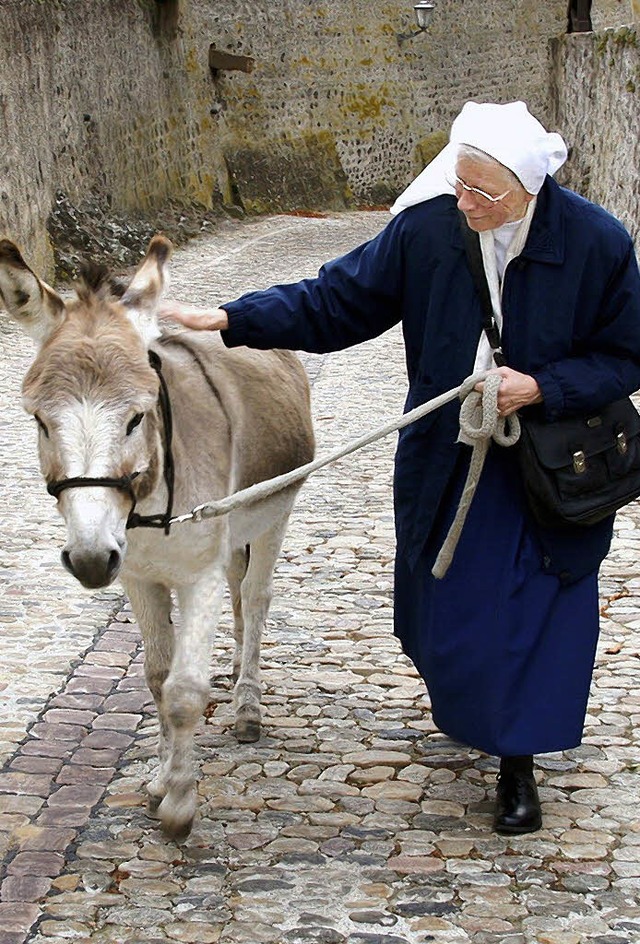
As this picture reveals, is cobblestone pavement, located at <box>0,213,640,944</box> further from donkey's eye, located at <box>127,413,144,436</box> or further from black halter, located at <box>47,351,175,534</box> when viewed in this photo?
donkey's eye, located at <box>127,413,144,436</box>

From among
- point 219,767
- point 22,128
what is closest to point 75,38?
point 22,128

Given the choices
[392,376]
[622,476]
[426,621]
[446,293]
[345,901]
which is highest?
[446,293]

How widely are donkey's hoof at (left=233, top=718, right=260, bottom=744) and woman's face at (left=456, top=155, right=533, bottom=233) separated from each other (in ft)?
6.23

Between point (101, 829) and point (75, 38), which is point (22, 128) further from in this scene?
point (101, 829)

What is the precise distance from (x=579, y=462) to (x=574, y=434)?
0.26ft

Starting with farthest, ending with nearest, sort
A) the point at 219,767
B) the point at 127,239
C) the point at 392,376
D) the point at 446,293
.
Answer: the point at 127,239
the point at 392,376
the point at 219,767
the point at 446,293

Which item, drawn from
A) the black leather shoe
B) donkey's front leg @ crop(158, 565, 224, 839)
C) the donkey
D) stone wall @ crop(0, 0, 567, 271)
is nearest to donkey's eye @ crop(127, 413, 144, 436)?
the donkey

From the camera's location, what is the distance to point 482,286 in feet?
12.9

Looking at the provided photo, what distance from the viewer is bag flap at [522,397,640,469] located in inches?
154

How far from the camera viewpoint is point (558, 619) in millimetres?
4082

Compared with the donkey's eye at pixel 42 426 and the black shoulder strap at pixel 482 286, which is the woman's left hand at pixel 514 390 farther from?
the donkey's eye at pixel 42 426

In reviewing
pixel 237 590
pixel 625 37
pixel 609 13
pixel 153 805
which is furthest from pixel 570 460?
pixel 609 13

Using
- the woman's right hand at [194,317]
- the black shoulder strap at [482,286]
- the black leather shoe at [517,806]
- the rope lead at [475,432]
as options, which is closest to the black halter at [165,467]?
the woman's right hand at [194,317]

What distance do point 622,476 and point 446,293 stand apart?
715 millimetres
